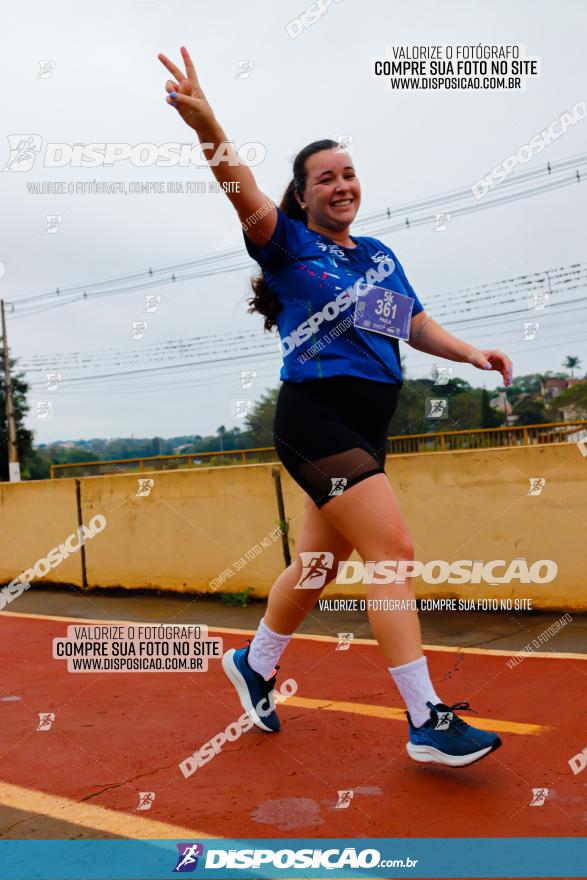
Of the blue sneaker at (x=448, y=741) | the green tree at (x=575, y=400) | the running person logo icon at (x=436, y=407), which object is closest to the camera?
the blue sneaker at (x=448, y=741)

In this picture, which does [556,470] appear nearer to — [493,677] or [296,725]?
[493,677]

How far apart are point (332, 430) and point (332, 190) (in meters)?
0.89

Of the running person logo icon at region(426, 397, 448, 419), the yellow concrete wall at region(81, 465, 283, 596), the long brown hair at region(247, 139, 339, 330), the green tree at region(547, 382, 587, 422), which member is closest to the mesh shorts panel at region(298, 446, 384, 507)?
the long brown hair at region(247, 139, 339, 330)

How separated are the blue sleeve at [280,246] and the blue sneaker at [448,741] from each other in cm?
158

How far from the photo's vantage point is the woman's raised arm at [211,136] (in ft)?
9.38

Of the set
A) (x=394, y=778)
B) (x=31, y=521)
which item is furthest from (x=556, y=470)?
(x=31, y=521)

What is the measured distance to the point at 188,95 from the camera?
114 inches

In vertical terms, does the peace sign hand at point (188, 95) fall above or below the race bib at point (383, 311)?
above

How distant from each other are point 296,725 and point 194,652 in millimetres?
1935

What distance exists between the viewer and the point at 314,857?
2350mm

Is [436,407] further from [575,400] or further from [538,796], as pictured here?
[575,400]

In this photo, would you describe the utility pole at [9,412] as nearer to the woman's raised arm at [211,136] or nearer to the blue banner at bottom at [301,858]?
the woman's raised arm at [211,136]

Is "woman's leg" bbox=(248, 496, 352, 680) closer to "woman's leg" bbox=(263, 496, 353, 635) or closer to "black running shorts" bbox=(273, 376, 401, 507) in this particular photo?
"woman's leg" bbox=(263, 496, 353, 635)

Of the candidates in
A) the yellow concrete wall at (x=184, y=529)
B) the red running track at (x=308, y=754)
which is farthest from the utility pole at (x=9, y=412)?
the red running track at (x=308, y=754)
